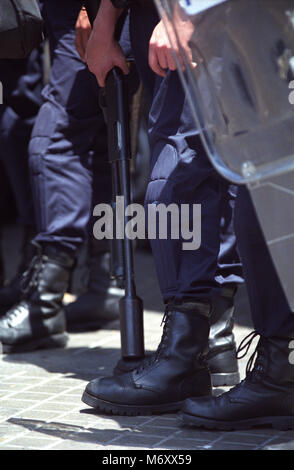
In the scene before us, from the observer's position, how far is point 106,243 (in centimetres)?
364

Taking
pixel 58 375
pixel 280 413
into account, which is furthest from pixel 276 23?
pixel 58 375

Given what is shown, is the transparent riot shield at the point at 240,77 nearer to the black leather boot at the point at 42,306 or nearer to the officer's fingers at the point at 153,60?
the officer's fingers at the point at 153,60

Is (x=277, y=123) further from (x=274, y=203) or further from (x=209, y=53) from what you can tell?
(x=274, y=203)

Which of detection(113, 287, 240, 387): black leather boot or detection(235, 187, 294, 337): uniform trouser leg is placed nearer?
detection(235, 187, 294, 337): uniform trouser leg

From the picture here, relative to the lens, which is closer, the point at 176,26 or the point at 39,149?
the point at 176,26

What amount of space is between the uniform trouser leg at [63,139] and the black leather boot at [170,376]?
97 cm

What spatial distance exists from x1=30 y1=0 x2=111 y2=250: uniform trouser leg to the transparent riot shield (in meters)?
1.65

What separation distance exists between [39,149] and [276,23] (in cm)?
184

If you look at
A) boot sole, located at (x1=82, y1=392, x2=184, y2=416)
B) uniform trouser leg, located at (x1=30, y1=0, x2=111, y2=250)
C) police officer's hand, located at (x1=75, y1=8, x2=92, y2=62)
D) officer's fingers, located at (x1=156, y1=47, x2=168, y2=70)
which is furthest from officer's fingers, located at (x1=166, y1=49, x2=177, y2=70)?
uniform trouser leg, located at (x1=30, y1=0, x2=111, y2=250)

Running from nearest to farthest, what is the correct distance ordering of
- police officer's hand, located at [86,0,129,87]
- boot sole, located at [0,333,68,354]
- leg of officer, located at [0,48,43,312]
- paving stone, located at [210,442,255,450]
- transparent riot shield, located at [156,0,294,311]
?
transparent riot shield, located at [156,0,294,311] → paving stone, located at [210,442,255,450] → police officer's hand, located at [86,0,129,87] → boot sole, located at [0,333,68,354] → leg of officer, located at [0,48,43,312]

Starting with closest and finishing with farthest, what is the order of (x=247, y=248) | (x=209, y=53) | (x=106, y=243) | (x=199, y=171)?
1. (x=209, y=53)
2. (x=247, y=248)
3. (x=199, y=171)
4. (x=106, y=243)

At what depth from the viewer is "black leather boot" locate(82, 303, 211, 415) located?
240cm

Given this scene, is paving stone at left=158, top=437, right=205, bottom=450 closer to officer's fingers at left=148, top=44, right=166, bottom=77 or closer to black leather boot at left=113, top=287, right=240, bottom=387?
black leather boot at left=113, top=287, right=240, bottom=387

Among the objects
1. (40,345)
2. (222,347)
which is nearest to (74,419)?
(222,347)
